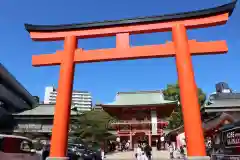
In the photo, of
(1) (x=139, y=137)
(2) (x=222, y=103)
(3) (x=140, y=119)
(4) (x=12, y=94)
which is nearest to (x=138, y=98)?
(3) (x=140, y=119)

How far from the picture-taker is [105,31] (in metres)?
10.5

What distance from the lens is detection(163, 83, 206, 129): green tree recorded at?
127 feet

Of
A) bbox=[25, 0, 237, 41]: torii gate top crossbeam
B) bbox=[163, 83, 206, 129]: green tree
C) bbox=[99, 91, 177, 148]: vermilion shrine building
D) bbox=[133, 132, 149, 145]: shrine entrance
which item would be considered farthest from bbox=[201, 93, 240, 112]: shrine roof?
bbox=[25, 0, 237, 41]: torii gate top crossbeam

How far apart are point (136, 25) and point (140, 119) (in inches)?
980

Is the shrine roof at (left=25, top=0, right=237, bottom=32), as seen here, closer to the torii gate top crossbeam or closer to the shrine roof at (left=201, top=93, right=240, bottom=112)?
the torii gate top crossbeam

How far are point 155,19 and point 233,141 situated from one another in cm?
564

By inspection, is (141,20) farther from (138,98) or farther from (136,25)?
(138,98)

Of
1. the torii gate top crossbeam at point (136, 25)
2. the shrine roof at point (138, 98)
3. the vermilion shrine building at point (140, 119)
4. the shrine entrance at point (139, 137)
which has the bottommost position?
the shrine entrance at point (139, 137)

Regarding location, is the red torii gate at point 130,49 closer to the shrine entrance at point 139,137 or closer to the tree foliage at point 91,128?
the tree foliage at point 91,128

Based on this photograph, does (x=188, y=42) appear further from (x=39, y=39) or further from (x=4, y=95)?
(x=4, y=95)

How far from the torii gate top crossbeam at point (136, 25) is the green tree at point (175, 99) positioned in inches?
1187

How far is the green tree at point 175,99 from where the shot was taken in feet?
127

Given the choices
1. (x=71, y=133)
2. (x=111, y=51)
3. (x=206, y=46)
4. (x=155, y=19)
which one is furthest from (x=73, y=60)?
(x=71, y=133)

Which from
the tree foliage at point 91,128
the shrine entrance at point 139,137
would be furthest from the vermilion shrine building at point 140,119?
the tree foliage at point 91,128
